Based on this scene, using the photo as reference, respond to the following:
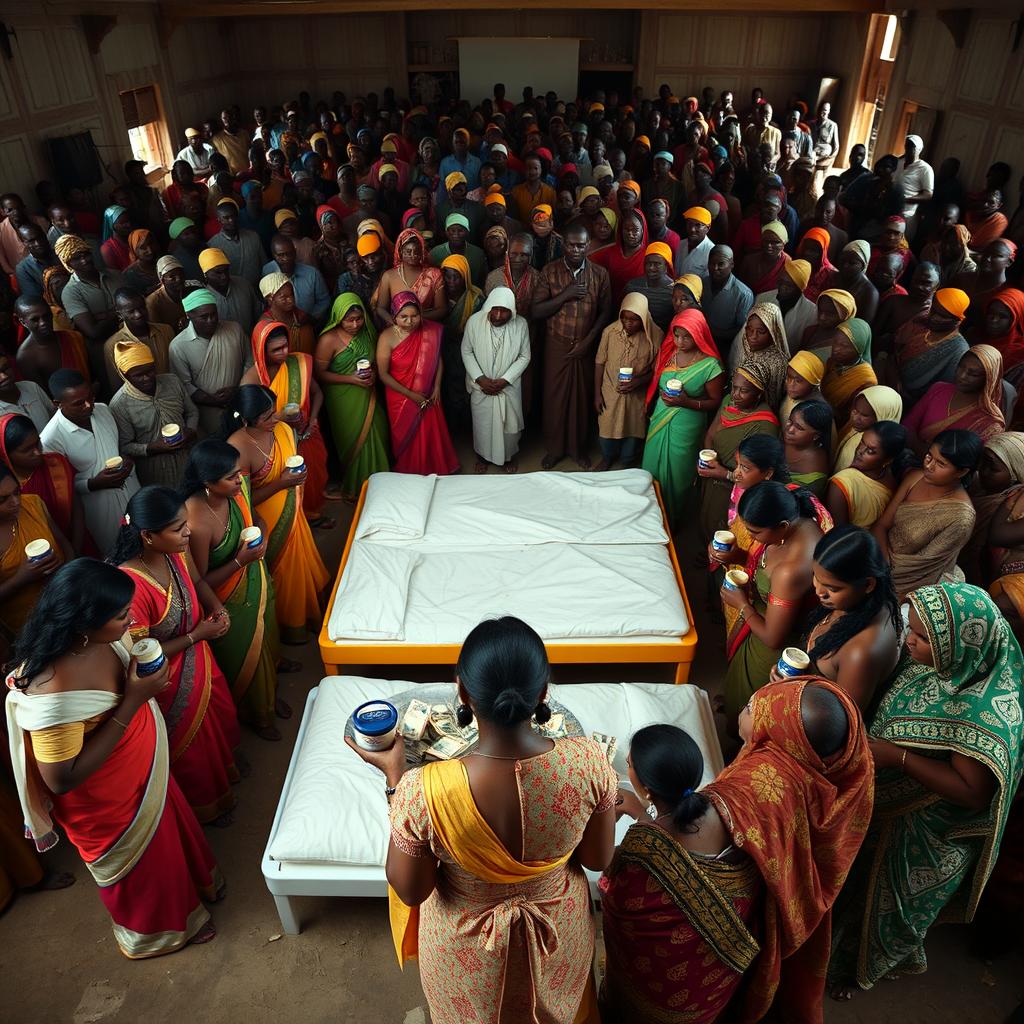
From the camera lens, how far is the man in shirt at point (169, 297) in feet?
17.5

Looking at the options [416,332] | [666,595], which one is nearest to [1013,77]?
[416,332]

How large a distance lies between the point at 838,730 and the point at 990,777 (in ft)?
2.13

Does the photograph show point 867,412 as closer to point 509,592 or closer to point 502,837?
point 509,592

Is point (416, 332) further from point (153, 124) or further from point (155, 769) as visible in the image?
point (153, 124)

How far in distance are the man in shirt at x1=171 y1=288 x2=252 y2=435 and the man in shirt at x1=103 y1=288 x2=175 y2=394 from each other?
0.49 ft

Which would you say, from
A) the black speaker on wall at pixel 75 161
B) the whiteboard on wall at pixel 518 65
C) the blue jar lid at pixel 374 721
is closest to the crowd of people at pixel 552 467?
the blue jar lid at pixel 374 721

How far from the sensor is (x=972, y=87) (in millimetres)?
9945

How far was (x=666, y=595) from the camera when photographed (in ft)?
13.2

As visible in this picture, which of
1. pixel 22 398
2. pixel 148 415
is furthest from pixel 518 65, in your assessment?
pixel 22 398

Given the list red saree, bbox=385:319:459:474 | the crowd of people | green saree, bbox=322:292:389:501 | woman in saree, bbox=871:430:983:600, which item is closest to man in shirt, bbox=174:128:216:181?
the crowd of people

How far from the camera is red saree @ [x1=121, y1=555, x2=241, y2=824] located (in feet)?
9.26

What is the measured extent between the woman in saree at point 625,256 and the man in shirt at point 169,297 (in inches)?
127

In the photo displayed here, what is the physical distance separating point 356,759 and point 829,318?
3.85m

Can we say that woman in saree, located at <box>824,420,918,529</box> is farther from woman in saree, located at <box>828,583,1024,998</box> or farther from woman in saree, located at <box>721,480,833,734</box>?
woman in saree, located at <box>828,583,1024,998</box>
